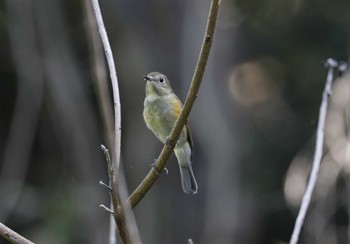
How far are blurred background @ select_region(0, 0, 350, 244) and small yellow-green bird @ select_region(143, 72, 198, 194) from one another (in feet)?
11.8

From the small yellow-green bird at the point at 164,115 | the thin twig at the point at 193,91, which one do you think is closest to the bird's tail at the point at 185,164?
the small yellow-green bird at the point at 164,115

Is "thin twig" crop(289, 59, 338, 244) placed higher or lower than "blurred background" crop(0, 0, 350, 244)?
higher

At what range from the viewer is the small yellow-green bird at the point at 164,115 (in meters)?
4.15

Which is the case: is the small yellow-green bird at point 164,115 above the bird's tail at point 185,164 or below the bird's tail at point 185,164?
above

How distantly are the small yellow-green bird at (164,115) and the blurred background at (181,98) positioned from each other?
3.60m

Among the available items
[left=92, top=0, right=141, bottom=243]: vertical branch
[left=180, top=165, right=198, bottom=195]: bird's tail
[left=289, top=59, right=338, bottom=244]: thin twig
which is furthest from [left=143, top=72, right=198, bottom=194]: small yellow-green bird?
[left=92, top=0, right=141, bottom=243]: vertical branch

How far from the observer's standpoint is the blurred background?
339 inches

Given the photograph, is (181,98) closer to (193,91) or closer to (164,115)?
(164,115)

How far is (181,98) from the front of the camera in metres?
8.44

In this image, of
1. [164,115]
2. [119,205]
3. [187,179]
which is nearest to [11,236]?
[119,205]

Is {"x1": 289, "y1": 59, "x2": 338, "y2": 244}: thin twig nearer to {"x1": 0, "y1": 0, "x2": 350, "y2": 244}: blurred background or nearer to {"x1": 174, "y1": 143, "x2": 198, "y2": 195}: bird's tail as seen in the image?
{"x1": 174, "y1": 143, "x2": 198, "y2": 195}: bird's tail

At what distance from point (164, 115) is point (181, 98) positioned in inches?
169

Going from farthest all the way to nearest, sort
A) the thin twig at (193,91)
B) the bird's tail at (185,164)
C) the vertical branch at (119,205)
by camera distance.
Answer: the bird's tail at (185,164) < the thin twig at (193,91) < the vertical branch at (119,205)

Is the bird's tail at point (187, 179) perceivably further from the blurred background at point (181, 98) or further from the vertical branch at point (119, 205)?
the blurred background at point (181, 98)
